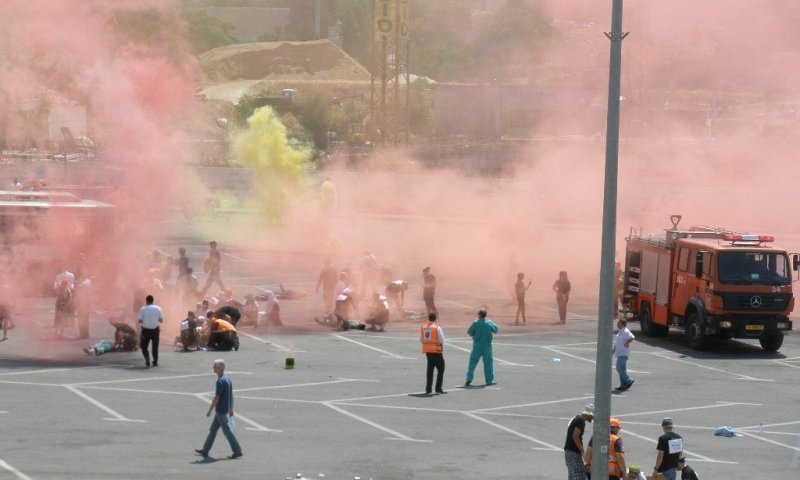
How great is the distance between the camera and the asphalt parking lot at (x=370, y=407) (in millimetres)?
17000

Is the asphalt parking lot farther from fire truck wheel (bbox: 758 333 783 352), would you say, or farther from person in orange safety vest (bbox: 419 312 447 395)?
person in orange safety vest (bbox: 419 312 447 395)

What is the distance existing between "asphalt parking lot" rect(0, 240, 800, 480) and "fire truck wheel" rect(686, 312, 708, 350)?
0.23 meters

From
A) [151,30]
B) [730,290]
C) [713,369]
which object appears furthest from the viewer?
[151,30]

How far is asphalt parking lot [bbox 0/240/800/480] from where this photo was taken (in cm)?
1700

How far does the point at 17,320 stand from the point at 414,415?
12552 millimetres

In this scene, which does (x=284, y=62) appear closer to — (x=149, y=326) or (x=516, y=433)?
(x=149, y=326)

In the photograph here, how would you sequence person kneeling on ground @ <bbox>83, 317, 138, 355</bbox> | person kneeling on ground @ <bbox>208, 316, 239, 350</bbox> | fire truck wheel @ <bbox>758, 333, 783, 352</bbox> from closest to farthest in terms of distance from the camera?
person kneeling on ground @ <bbox>83, 317, 138, 355</bbox> < person kneeling on ground @ <bbox>208, 316, 239, 350</bbox> < fire truck wheel @ <bbox>758, 333, 783, 352</bbox>

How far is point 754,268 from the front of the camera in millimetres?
27000

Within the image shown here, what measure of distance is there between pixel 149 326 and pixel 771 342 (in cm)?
1276

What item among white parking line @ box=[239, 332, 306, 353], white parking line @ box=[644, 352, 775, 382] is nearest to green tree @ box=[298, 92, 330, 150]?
white parking line @ box=[239, 332, 306, 353]

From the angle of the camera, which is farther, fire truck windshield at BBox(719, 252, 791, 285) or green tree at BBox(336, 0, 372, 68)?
green tree at BBox(336, 0, 372, 68)

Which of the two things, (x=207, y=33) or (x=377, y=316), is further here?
(x=207, y=33)

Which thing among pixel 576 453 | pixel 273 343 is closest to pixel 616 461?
pixel 576 453

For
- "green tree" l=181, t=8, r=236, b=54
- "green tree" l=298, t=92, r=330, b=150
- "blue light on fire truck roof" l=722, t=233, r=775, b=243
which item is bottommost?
"blue light on fire truck roof" l=722, t=233, r=775, b=243
